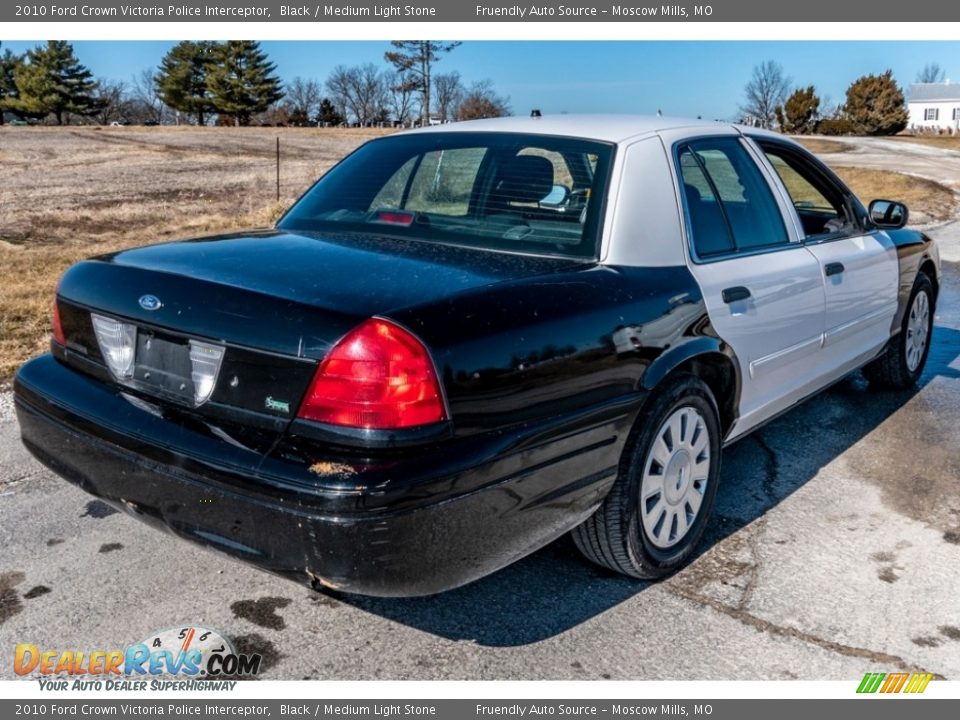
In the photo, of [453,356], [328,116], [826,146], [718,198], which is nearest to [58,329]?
[453,356]

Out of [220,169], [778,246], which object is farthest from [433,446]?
[220,169]

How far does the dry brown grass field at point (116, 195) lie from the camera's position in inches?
327

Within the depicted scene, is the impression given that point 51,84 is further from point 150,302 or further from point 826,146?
point 150,302

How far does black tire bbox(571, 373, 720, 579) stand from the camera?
3.15 m

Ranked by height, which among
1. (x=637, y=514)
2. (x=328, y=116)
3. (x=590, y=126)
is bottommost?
(x=637, y=514)

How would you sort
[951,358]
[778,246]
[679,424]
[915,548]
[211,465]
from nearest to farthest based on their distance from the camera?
[211,465]
[679,424]
[915,548]
[778,246]
[951,358]

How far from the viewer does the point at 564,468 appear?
284cm

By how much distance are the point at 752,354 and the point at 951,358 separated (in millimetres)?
3604

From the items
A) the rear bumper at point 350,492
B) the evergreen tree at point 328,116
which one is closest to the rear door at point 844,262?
the rear bumper at point 350,492

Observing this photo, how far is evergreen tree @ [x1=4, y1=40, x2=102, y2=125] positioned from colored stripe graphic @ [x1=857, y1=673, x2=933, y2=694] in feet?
252

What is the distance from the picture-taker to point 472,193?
3613 millimetres

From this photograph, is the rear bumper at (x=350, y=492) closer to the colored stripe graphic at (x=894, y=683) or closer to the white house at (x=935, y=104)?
the colored stripe graphic at (x=894, y=683)

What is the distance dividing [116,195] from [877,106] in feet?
174

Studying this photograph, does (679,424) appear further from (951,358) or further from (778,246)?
(951,358)
